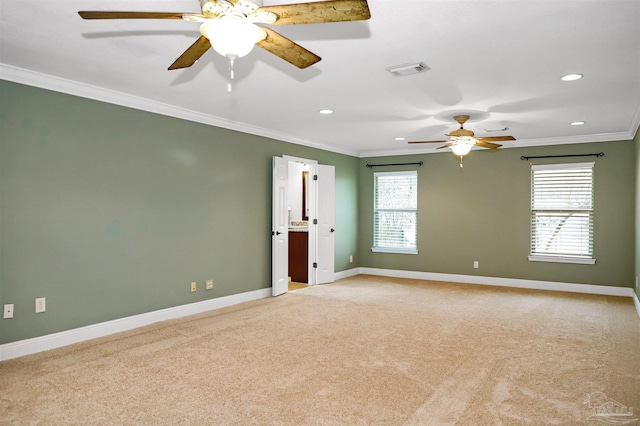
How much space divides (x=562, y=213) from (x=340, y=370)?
5.31 meters

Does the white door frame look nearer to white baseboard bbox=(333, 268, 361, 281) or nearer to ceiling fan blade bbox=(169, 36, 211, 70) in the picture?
white baseboard bbox=(333, 268, 361, 281)

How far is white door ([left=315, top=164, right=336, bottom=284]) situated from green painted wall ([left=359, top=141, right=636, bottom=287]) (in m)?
1.24

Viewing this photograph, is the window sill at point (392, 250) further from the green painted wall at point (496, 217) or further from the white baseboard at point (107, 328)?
the white baseboard at point (107, 328)

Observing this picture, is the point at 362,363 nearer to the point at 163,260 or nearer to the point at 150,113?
the point at 163,260

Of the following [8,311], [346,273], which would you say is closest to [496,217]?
[346,273]

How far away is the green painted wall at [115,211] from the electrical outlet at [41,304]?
4 centimetres

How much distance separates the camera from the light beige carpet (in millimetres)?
2787

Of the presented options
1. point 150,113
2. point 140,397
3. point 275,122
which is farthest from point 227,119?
point 140,397

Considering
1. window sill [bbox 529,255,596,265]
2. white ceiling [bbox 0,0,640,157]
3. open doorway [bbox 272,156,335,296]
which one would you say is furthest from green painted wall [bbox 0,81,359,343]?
window sill [bbox 529,255,596,265]

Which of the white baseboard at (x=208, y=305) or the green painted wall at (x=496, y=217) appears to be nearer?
the white baseboard at (x=208, y=305)

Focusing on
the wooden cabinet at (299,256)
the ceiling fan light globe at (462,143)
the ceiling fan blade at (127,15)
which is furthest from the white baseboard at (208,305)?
the ceiling fan blade at (127,15)

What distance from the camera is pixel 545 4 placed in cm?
253

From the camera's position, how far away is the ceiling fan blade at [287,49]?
212cm

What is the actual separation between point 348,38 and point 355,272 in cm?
622
